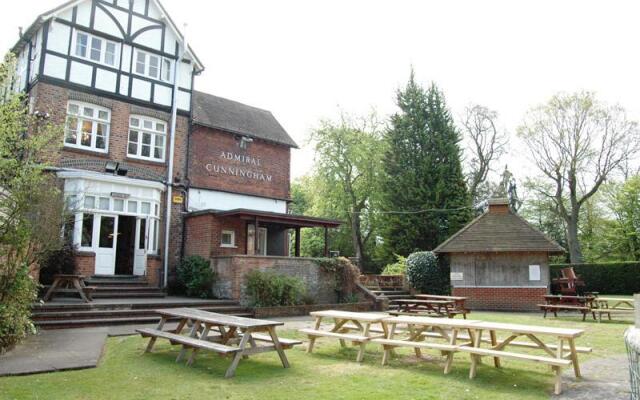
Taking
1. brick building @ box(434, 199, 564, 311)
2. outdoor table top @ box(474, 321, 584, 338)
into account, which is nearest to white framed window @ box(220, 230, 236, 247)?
brick building @ box(434, 199, 564, 311)

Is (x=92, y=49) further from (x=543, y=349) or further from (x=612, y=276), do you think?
(x=612, y=276)

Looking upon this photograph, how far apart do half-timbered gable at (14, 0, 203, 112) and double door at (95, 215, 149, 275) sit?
4.63 m

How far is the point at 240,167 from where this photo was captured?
21.5m

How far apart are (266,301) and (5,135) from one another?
9.16 meters

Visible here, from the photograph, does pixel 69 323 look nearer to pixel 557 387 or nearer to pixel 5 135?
pixel 5 135

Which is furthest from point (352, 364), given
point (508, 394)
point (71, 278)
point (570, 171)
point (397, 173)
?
point (570, 171)

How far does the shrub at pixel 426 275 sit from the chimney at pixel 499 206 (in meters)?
3.33

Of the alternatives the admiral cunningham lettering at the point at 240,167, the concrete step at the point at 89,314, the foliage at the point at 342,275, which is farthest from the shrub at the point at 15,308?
the admiral cunningham lettering at the point at 240,167

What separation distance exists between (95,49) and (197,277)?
30.1 feet

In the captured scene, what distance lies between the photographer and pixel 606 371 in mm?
7160

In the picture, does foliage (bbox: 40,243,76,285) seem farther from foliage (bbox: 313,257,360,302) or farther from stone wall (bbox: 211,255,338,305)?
foliage (bbox: 313,257,360,302)

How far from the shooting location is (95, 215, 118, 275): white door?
1673cm

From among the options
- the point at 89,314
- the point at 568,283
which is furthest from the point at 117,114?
the point at 568,283

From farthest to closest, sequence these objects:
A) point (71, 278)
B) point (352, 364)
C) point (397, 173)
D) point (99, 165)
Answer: point (397, 173)
point (99, 165)
point (71, 278)
point (352, 364)
